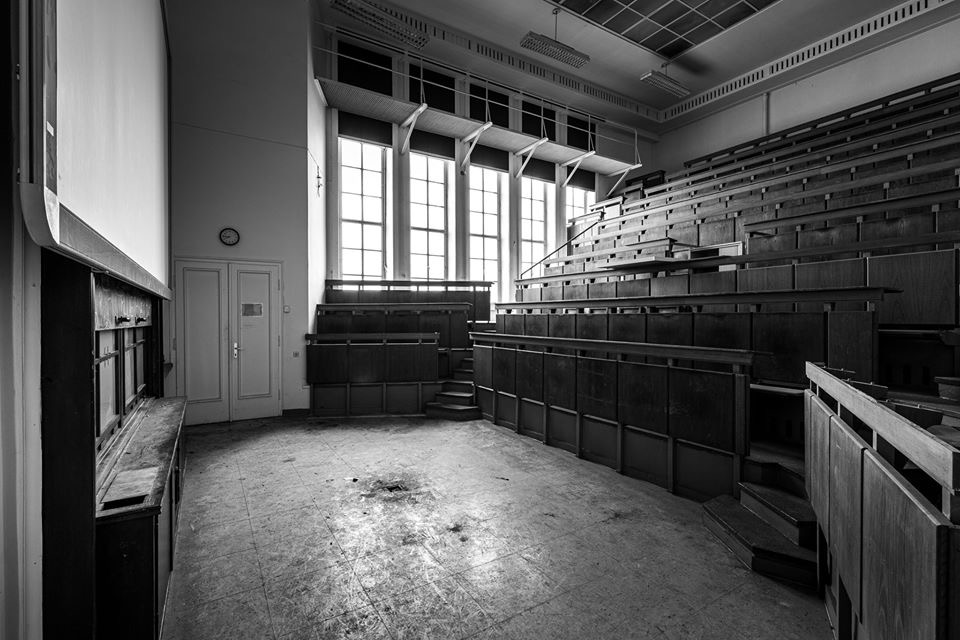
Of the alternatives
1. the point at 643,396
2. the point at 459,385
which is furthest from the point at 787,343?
the point at 459,385

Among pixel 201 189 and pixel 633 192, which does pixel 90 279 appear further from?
pixel 633 192

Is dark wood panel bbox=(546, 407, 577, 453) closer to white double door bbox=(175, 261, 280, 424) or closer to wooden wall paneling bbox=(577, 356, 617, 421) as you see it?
wooden wall paneling bbox=(577, 356, 617, 421)

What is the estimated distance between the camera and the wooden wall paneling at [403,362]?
202 inches

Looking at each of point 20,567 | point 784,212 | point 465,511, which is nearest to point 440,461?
point 465,511

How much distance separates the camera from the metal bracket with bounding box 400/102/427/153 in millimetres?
6379

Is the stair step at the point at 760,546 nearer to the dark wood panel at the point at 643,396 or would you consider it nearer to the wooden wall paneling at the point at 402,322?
the dark wood panel at the point at 643,396

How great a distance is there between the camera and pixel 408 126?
679cm

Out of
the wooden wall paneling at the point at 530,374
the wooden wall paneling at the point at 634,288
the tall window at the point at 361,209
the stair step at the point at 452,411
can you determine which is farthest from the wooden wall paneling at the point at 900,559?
the tall window at the point at 361,209

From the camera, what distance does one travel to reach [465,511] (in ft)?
8.32

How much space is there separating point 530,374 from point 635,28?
18.1 feet

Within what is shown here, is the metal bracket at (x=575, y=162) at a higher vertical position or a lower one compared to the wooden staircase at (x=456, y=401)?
higher

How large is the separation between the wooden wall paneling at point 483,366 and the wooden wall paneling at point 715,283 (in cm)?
203

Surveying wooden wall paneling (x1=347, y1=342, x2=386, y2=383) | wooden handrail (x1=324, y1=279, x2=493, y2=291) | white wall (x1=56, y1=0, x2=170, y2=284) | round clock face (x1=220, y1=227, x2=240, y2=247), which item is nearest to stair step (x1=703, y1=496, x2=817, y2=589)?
white wall (x1=56, y1=0, x2=170, y2=284)

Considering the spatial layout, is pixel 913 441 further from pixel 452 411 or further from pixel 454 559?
pixel 452 411
